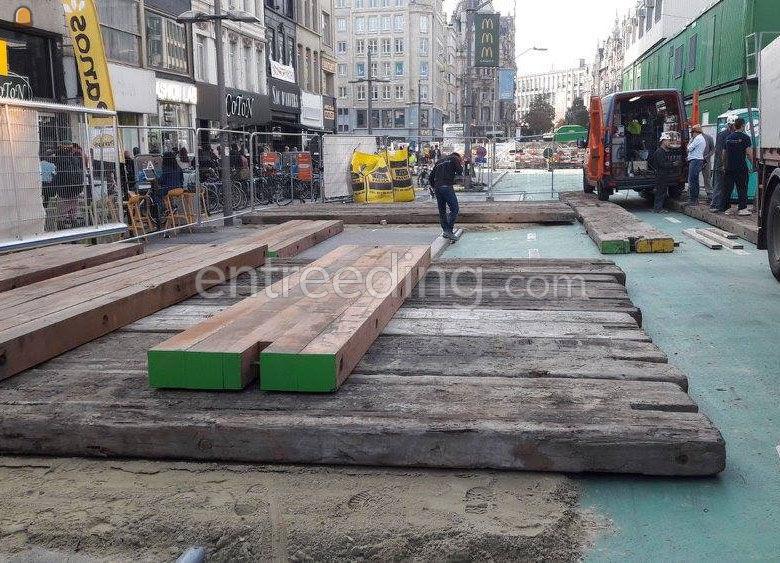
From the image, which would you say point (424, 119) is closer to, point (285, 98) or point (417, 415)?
point (285, 98)

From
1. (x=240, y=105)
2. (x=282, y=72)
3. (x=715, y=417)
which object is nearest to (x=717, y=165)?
(x=715, y=417)

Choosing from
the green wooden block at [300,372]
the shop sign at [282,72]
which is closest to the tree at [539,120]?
the shop sign at [282,72]

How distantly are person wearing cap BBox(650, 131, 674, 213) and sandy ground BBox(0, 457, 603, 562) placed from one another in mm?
15725

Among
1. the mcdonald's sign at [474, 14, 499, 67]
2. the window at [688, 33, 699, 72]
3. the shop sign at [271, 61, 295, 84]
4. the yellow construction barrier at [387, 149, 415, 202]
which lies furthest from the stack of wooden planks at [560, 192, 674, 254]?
the shop sign at [271, 61, 295, 84]

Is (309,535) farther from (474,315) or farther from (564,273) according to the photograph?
(564,273)

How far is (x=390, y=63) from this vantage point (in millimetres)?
106375

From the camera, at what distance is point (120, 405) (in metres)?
3.79

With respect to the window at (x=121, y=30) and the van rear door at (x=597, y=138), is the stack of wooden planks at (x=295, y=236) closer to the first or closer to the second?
the van rear door at (x=597, y=138)

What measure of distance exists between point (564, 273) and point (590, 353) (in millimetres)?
2850

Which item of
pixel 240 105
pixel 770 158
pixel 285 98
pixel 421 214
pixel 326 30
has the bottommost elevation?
pixel 421 214

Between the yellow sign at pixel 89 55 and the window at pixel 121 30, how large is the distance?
281 inches

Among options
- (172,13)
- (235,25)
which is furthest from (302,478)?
(235,25)

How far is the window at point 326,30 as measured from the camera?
5497 centimetres

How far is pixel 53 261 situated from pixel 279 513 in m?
5.22
